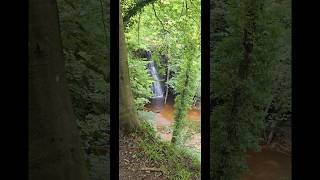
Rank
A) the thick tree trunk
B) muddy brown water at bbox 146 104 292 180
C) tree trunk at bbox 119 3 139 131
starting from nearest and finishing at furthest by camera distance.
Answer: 1. the thick tree trunk
2. muddy brown water at bbox 146 104 292 180
3. tree trunk at bbox 119 3 139 131

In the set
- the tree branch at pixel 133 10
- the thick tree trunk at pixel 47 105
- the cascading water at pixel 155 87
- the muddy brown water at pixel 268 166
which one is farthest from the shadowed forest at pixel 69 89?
the tree branch at pixel 133 10

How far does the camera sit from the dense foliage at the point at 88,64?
6.97 ft

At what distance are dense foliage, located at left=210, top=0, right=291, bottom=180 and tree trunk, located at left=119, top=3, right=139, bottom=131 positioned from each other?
1183mm

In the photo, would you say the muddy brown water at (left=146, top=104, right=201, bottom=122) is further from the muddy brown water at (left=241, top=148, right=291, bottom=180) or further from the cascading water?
the muddy brown water at (left=241, top=148, right=291, bottom=180)

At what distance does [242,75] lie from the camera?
84.2 inches

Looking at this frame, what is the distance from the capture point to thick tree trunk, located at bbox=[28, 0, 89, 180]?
6.08 ft

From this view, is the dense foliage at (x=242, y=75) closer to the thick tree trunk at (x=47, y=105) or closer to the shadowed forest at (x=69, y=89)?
the shadowed forest at (x=69, y=89)

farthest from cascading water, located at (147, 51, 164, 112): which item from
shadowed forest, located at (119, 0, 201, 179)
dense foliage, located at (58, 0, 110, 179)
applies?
dense foliage, located at (58, 0, 110, 179)

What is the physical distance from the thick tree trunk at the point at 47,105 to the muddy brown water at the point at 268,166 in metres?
1.05

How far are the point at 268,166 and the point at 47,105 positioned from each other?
4.36ft

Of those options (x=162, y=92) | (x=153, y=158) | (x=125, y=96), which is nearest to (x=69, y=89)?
(x=125, y=96)

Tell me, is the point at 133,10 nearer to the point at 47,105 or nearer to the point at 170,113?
the point at 170,113

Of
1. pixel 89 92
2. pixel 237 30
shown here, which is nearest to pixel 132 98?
pixel 89 92
